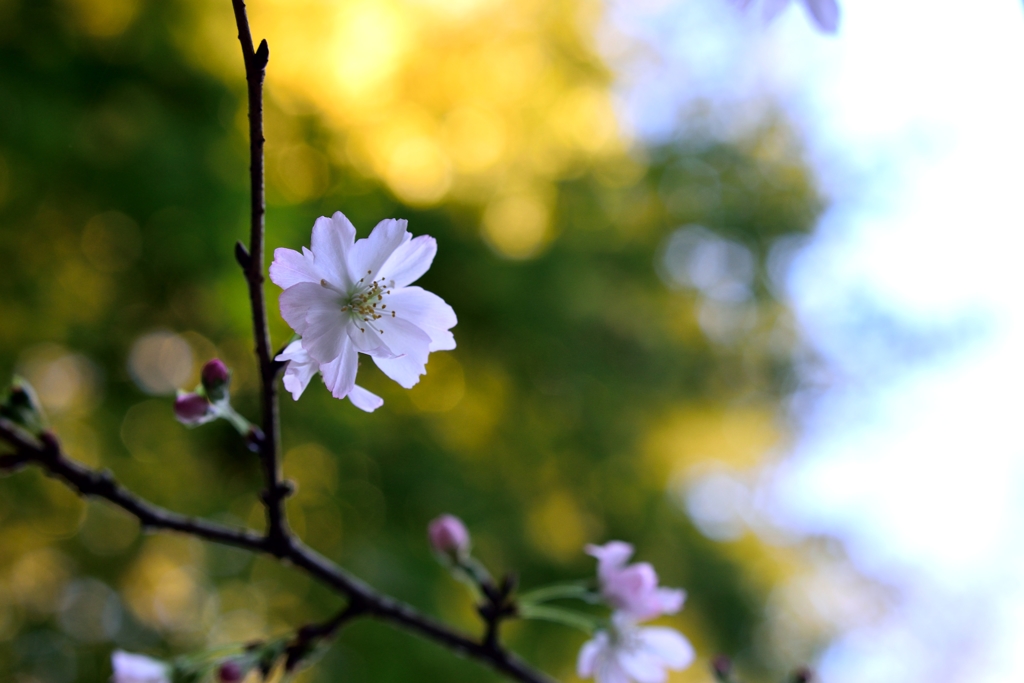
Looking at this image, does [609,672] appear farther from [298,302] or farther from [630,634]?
[298,302]

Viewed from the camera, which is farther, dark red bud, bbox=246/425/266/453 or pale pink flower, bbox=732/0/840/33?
pale pink flower, bbox=732/0/840/33

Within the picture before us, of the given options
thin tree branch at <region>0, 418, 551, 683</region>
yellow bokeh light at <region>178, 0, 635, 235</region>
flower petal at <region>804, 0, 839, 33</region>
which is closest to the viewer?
thin tree branch at <region>0, 418, 551, 683</region>

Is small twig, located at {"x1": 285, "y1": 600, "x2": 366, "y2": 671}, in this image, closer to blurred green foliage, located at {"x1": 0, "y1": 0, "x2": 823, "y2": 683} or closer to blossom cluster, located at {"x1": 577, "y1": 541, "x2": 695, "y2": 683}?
blossom cluster, located at {"x1": 577, "y1": 541, "x2": 695, "y2": 683}

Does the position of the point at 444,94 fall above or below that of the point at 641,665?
above

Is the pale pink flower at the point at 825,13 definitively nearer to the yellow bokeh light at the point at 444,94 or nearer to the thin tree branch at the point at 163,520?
the thin tree branch at the point at 163,520

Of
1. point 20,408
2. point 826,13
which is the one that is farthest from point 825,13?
point 20,408

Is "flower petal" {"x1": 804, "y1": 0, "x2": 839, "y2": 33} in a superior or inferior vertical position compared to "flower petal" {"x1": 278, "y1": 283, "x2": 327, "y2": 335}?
superior

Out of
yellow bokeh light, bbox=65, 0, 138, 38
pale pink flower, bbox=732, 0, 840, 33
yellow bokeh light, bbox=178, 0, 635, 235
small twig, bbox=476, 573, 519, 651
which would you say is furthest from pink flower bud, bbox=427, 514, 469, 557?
yellow bokeh light, bbox=65, 0, 138, 38
